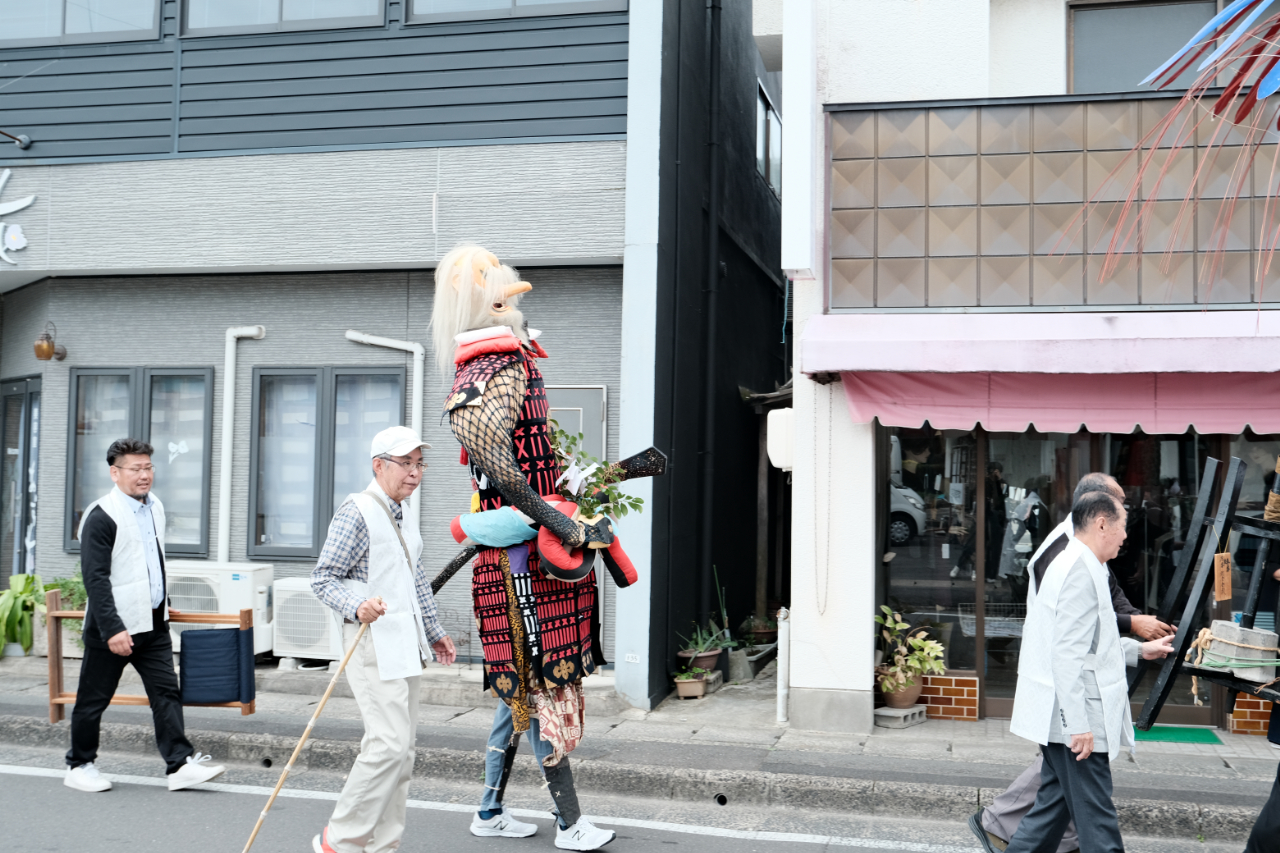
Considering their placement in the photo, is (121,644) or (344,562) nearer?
(344,562)

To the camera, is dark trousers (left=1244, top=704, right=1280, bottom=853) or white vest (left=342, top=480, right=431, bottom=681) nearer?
dark trousers (left=1244, top=704, right=1280, bottom=853)

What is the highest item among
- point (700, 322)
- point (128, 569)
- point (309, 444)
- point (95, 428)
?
point (700, 322)

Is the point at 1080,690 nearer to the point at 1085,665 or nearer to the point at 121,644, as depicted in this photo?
the point at 1085,665

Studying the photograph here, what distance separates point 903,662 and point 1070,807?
10.5 feet

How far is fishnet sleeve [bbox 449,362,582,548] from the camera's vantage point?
447cm

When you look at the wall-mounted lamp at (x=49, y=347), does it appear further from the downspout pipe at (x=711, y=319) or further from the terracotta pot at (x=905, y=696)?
the terracotta pot at (x=905, y=696)

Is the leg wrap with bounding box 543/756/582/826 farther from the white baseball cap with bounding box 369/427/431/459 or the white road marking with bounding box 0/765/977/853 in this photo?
the white baseball cap with bounding box 369/427/431/459

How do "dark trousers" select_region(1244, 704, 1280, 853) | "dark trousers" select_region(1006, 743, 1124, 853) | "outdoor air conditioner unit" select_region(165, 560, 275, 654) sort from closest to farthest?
"dark trousers" select_region(1006, 743, 1124, 853) → "dark trousers" select_region(1244, 704, 1280, 853) → "outdoor air conditioner unit" select_region(165, 560, 275, 654)

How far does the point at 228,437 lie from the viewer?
8891 millimetres

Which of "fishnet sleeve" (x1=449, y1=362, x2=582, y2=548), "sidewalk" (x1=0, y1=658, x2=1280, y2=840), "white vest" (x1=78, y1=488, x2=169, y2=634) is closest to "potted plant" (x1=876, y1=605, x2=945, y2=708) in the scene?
"sidewalk" (x1=0, y1=658, x2=1280, y2=840)

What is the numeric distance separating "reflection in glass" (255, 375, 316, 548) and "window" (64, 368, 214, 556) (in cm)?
49

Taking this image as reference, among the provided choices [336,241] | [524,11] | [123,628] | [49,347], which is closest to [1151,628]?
[123,628]

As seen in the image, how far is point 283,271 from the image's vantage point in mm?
8875

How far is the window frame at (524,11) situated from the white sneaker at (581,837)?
599cm
